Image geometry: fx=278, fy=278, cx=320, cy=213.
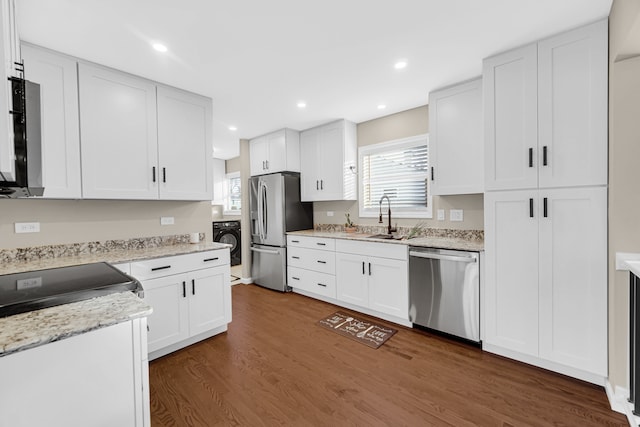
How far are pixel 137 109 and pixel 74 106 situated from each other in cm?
45

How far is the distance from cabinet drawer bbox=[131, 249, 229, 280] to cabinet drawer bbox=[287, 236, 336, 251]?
4.24ft

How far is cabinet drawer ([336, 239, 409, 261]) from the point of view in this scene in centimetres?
294

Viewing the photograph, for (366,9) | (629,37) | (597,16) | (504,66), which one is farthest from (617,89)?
(366,9)

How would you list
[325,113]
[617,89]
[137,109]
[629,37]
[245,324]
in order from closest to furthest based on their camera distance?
[629,37]
[617,89]
[137,109]
[245,324]
[325,113]

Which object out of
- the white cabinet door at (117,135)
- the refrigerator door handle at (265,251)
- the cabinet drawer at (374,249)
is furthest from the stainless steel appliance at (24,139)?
the refrigerator door handle at (265,251)

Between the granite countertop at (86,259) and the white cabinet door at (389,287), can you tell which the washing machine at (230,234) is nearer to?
the granite countertop at (86,259)

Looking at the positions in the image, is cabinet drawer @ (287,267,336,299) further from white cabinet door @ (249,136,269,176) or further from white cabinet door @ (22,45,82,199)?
white cabinet door @ (22,45,82,199)

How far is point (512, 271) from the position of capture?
224 centimetres

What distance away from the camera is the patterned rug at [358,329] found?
8.79ft

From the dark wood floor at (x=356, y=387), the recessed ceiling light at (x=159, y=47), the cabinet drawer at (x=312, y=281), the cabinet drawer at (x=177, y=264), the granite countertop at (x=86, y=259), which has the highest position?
the recessed ceiling light at (x=159, y=47)

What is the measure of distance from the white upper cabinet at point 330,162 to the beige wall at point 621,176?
2.59 meters

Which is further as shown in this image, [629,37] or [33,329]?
[629,37]

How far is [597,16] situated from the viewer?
1.85m

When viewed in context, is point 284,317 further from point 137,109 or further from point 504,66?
point 504,66
